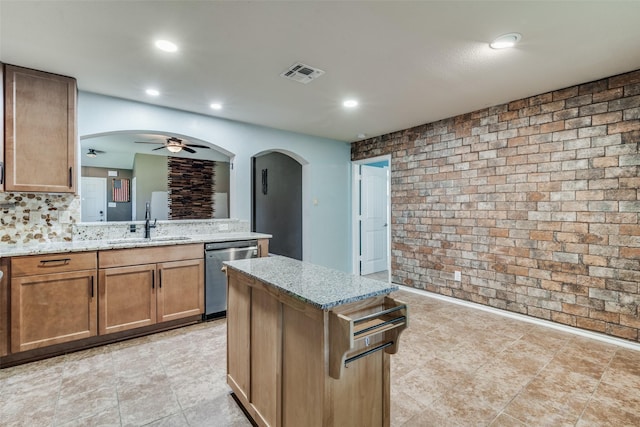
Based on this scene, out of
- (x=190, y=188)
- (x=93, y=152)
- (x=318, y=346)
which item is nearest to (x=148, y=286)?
(x=318, y=346)

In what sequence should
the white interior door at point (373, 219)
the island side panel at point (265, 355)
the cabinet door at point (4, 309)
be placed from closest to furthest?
the island side panel at point (265, 355) < the cabinet door at point (4, 309) < the white interior door at point (373, 219)

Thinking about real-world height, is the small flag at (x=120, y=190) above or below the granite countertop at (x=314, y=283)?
above

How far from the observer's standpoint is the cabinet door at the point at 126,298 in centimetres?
265

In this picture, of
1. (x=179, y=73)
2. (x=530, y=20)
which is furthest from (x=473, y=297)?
(x=179, y=73)

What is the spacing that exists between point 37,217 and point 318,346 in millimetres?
3157

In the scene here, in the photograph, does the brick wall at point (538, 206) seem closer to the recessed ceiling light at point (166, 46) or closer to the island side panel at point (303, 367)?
the island side panel at point (303, 367)

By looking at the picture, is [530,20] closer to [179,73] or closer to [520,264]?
[520,264]

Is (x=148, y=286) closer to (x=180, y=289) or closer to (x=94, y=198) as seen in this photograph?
(x=180, y=289)

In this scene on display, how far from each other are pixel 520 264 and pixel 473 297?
715 millimetres

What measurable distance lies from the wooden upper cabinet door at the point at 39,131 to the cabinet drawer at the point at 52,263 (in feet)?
2.11

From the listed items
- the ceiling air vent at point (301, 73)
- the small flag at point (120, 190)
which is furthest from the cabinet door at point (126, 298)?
the small flag at point (120, 190)

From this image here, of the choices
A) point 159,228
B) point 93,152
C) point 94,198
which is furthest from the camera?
point 94,198

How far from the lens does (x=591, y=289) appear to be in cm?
286

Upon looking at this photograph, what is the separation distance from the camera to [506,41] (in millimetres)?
2141
